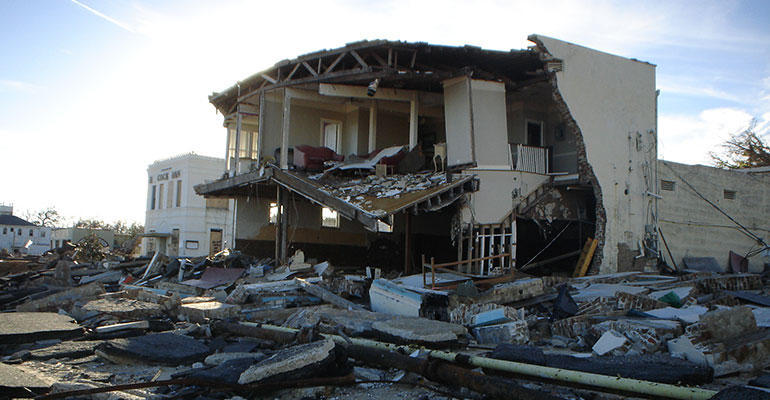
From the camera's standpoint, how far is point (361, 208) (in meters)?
12.3

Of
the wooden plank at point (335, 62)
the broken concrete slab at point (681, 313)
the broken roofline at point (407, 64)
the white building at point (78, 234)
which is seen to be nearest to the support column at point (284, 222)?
the broken roofline at point (407, 64)

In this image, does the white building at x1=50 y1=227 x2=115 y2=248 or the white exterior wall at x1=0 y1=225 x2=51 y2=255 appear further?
the white exterior wall at x1=0 y1=225 x2=51 y2=255

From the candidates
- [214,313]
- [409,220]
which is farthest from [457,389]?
[409,220]

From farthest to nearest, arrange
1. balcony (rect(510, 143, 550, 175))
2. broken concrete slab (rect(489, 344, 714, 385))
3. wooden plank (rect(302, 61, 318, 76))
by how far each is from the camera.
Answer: wooden plank (rect(302, 61, 318, 76)), balcony (rect(510, 143, 550, 175)), broken concrete slab (rect(489, 344, 714, 385))

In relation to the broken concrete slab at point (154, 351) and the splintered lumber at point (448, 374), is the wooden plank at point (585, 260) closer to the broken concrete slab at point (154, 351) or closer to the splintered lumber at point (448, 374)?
the splintered lumber at point (448, 374)

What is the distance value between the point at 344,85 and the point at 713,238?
13.9m

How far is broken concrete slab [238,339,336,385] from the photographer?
503cm

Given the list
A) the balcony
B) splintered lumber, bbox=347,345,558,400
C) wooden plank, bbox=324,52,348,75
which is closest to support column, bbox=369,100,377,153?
wooden plank, bbox=324,52,348,75

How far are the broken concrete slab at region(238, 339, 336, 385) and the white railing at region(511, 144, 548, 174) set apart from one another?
37.6 ft

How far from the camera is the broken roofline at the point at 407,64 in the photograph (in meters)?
14.9

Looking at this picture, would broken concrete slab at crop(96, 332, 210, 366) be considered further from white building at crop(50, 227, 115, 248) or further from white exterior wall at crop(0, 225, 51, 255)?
white exterior wall at crop(0, 225, 51, 255)

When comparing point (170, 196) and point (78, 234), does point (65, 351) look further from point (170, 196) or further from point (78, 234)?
point (78, 234)

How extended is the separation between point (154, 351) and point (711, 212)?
1891 centimetres

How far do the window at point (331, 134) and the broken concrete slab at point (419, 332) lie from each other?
12.8 m
